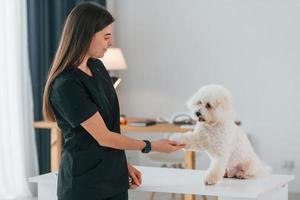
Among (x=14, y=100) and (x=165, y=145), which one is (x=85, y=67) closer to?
(x=165, y=145)

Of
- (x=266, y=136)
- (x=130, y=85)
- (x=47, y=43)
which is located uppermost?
(x=47, y=43)

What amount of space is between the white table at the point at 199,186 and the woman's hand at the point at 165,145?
16 centimetres

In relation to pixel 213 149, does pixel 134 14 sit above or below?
above

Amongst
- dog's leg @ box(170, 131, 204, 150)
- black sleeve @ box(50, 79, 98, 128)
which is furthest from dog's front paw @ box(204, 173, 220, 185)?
black sleeve @ box(50, 79, 98, 128)

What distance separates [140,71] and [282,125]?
1.44m

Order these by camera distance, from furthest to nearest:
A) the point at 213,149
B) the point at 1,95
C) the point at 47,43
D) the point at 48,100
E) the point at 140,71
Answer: the point at 140,71
the point at 47,43
the point at 1,95
the point at 213,149
the point at 48,100

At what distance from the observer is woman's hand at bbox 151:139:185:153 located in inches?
85.4

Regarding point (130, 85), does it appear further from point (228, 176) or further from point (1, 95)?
point (228, 176)

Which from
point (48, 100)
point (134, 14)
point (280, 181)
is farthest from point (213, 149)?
point (134, 14)

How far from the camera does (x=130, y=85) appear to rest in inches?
221

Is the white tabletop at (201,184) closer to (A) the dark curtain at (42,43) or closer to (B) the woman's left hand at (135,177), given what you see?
(B) the woman's left hand at (135,177)

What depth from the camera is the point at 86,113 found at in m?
2.01

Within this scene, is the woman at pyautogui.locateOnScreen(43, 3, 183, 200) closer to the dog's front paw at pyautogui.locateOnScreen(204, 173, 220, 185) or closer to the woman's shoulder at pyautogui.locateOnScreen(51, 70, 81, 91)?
the woman's shoulder at pyautogui.locateOnScreen(51, 70, 81, 91)

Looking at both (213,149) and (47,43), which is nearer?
(213,149)
